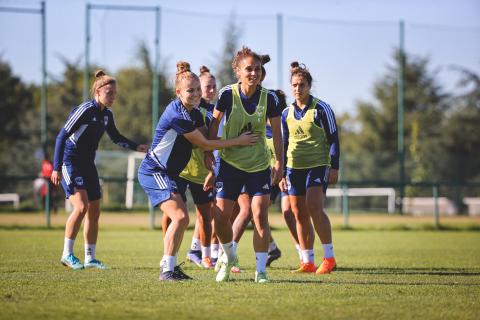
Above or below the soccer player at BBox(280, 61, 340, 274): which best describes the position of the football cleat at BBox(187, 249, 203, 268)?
below

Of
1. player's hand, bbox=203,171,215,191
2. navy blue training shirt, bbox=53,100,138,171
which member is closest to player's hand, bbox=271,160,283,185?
player's hand, bbox=203,171,215,191

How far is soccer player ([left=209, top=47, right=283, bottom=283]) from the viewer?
24.7 feet

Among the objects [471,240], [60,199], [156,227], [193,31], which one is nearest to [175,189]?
[471,240]

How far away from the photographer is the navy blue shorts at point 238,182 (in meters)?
7.56

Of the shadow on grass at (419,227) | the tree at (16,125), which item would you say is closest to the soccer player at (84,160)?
the shadow on grass at (419,227)

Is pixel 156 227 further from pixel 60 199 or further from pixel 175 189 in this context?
pixel 175 189

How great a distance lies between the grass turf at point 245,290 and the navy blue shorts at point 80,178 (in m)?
0.90

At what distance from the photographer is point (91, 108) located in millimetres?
9242

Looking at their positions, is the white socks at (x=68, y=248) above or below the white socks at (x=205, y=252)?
above

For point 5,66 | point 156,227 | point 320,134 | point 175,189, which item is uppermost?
point 5,66

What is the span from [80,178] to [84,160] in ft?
0.72

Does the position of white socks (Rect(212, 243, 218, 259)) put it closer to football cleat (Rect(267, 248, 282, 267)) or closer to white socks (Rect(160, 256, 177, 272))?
football cleat (Rect(267, 248, 282, 267))

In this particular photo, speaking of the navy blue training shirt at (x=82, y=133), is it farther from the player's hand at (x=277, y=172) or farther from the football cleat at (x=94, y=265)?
the player's hand at (x=277, y=172)

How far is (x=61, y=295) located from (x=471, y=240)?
1146 cm
